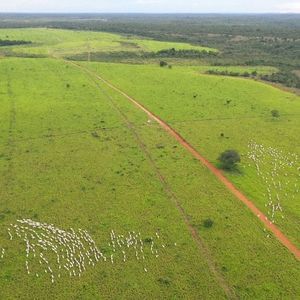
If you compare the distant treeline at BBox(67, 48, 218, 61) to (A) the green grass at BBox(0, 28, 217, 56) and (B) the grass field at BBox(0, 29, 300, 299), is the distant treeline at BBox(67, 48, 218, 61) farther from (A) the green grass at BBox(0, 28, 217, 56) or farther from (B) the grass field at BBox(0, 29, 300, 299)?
(B) the grass field at BBox(0, 29, 300, 299)

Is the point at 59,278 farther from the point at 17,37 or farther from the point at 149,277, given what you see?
the point at 17,37

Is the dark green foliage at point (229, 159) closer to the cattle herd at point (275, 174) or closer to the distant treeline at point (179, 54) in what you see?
the cattle herd at point (275, 174)

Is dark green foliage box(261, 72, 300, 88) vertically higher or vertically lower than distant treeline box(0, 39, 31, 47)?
lower

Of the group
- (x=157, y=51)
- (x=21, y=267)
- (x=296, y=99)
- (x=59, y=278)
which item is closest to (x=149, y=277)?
(x=59, y=278)

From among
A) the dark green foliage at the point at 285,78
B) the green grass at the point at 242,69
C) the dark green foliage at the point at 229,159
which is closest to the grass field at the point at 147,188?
the dark green foliage at the point at 229,159

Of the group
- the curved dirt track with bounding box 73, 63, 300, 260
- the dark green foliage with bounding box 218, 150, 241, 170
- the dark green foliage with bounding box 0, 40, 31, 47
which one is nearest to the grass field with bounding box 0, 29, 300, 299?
the curved dirt track with bounding box 73, 63, 300, 260
